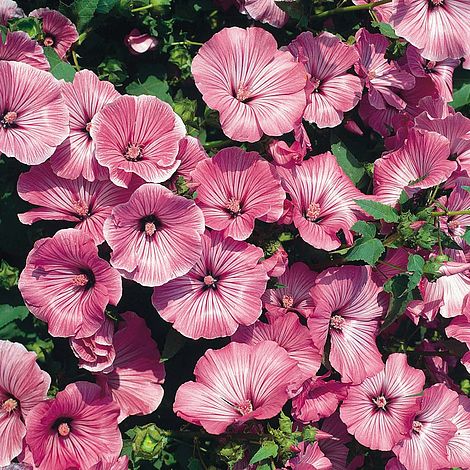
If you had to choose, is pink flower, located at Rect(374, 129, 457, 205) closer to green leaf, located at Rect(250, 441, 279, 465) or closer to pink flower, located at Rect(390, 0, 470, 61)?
pink flower, located at Rect(390, 0, 470, 61)

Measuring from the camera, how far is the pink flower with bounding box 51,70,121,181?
1696 mm

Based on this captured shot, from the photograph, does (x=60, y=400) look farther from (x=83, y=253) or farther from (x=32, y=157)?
(x=32, y=157)

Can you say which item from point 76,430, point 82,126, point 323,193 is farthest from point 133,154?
point 76,430

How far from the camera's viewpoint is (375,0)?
6.95 ft

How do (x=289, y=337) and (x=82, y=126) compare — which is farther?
(x=289, y=337)

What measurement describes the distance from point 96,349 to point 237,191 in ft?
1.69

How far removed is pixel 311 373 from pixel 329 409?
10cm

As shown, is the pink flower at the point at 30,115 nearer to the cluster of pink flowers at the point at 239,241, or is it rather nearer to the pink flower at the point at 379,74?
the cluster of pink flowers at the point at 239,241

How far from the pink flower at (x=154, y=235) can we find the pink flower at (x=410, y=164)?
57 cm

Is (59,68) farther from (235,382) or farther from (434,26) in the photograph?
(434,26)

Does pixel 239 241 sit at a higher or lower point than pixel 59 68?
lower

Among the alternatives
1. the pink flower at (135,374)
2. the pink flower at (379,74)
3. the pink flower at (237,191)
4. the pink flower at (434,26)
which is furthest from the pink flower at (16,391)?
the pink flower at (434,26)

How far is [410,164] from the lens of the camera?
1.96 metres

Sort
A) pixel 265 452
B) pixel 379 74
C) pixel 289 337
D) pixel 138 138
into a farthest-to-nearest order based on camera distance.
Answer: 1. pixel 379 74
2. pixel 289 337
3. pixel 138 138
4. pixel 265 452
